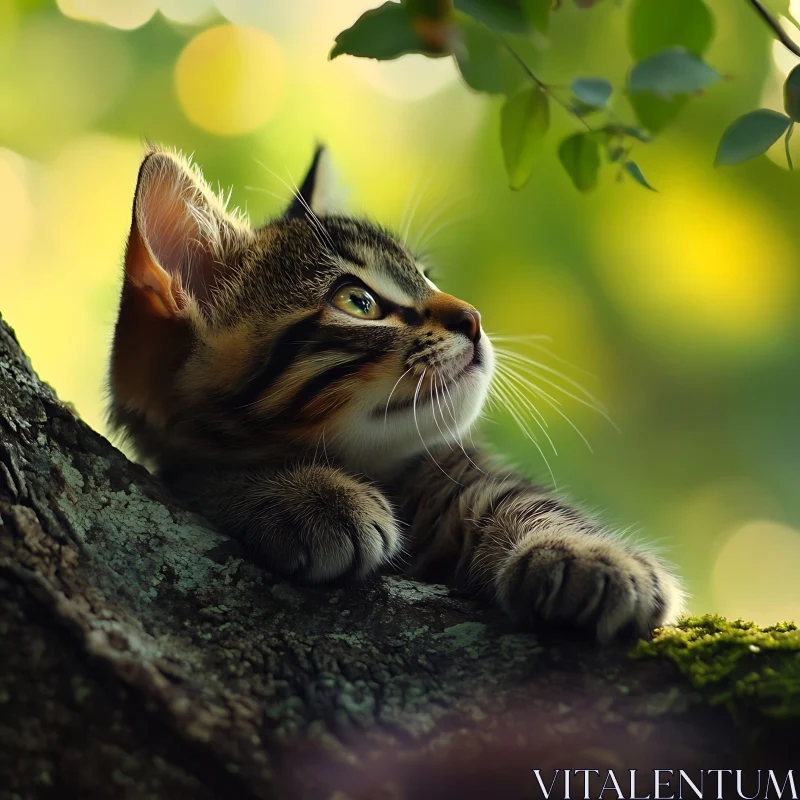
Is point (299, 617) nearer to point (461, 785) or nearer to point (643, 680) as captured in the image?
point (461, 785)

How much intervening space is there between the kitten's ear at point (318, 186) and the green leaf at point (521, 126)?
2.90 ft

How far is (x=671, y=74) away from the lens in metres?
0.87

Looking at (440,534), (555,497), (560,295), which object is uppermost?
(560,295)

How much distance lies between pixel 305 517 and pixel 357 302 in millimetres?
470

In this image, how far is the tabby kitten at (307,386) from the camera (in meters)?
1.39

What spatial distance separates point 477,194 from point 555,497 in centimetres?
159

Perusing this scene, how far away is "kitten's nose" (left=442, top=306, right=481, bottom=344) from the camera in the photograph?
1.55 m

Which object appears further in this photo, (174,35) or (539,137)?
(174,35)

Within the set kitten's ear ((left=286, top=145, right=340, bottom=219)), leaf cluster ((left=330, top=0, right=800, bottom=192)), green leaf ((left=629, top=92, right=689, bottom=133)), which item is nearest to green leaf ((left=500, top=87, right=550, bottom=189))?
leaf cluster ((left=330, top=0, right=800, bottom=192))

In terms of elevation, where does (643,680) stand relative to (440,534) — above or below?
below

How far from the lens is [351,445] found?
1.50m

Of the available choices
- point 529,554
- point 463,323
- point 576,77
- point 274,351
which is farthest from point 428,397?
point 576,77

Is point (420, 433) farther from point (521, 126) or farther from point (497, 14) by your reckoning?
point (497, 14)

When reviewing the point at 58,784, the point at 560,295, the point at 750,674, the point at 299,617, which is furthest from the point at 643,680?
the point at 560,295
